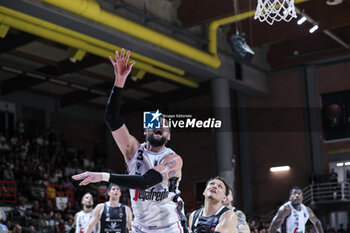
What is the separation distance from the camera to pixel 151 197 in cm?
655

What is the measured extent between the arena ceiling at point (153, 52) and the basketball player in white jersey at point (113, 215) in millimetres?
7989

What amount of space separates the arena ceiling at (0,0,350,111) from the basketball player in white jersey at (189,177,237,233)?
12.0m

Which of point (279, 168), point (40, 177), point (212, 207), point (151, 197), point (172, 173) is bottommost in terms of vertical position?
point (212, 207)

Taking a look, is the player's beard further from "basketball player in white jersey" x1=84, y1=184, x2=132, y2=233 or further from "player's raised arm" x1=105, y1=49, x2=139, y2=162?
"basketball player in white jersey" x1=84, y1=184, x2=132, y2=233

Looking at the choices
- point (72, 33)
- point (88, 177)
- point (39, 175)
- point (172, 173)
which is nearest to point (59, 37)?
point (72, 33)

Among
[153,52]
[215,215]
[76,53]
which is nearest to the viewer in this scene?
[215,215]

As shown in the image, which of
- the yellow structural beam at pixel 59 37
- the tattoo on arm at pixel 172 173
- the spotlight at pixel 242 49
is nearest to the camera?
the tattoo on arm at pixel 172 173

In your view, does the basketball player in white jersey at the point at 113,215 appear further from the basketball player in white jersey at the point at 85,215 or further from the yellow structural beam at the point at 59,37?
the yellow structural beam at the point at 59,37

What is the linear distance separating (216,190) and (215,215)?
344mm

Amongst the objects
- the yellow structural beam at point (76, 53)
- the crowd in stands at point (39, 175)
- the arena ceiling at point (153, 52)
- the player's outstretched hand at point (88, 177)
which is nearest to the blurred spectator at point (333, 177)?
the arena ceiling at point (153, 52)

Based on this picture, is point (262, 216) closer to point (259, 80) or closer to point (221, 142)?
point (221, 142)

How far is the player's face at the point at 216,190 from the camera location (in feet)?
27.2

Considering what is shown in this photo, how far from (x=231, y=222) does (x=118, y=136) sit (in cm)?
243

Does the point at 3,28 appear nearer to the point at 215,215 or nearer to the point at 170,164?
the point at 215,215
